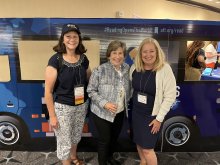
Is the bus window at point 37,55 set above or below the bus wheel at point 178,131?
above

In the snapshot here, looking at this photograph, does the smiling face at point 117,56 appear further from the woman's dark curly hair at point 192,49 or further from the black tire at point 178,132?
the black tire at point 178,132

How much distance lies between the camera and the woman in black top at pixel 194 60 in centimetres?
229

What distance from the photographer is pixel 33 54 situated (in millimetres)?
2230

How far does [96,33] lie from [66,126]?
97 cm

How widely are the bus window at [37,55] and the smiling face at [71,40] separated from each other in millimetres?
478

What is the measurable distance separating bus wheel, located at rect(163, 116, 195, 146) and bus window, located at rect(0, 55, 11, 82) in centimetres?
182

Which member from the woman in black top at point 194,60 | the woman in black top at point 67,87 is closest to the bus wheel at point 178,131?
the woman in black top at point 194,60

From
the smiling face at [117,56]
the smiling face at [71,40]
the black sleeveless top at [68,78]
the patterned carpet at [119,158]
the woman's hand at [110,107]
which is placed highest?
the smiling face at [71,40]

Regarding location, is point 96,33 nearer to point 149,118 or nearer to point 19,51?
point 19,51

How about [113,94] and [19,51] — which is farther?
[19,51]

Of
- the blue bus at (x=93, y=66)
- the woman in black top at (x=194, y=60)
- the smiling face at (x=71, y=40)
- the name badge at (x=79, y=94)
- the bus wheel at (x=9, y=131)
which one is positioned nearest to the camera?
the smiling face at (x=71, y=40)

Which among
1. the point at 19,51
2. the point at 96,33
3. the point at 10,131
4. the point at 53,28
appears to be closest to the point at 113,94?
the point at 96,33

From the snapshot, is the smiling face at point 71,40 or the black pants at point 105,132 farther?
the black pants at point 105,132

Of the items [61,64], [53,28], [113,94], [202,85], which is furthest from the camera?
[202,85]
